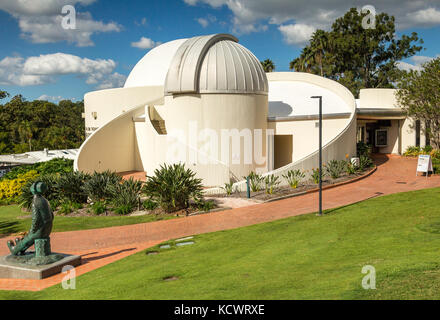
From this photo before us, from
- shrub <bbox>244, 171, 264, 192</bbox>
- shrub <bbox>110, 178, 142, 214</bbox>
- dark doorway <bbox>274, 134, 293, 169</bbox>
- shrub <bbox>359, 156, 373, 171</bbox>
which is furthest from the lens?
dark doorway <bbox>274, 134, 293, 169</bbox>

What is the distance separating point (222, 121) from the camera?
18.8 m

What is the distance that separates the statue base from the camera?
27.2 ft

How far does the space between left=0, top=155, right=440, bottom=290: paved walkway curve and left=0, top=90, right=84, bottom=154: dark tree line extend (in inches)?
1311

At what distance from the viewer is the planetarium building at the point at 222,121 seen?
18.6 metres

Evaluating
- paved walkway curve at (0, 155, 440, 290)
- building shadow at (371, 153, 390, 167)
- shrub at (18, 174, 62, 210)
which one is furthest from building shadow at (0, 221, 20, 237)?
building shadow at (371, 153, 390, 167)

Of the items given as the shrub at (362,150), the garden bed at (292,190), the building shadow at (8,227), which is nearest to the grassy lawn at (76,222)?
the building shadow at (8,227)

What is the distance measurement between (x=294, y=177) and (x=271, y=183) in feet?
5.40

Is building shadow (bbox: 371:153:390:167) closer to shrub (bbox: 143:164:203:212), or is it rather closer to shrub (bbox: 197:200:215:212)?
shrub (bbox: 197:200:215:212)

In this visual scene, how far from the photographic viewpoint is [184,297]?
19.4 ft

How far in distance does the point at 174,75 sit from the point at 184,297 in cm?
1446


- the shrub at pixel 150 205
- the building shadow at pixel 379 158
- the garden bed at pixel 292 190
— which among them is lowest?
the shrub at pixel 150 205

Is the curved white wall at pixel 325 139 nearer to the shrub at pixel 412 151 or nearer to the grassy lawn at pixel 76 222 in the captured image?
the grassy lawn at pixel 76 222

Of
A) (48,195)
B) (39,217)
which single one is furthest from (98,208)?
(39,217)

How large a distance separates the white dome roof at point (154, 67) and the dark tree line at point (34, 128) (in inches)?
746
